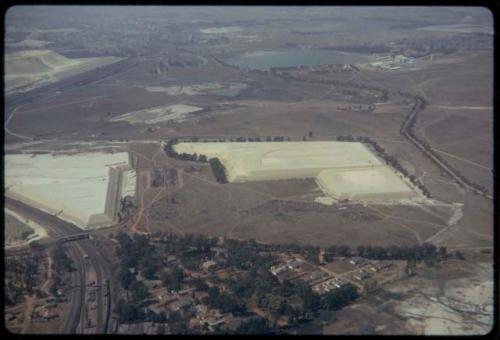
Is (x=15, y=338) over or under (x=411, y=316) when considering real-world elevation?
under

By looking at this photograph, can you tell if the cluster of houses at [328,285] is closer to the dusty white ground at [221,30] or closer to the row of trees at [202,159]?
the row of trees at [202,159]

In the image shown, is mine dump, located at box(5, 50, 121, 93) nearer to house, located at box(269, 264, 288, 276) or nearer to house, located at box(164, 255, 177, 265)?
house, located at box(164, 255, 177, 265)

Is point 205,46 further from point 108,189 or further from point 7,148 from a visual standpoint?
point 108,189

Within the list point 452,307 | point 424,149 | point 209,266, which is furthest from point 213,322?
→ point 424,149

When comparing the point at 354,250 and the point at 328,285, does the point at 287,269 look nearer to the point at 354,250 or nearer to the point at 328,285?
the point at 328,285

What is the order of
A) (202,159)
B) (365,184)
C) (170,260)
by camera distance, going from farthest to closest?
1. (202,159)
2. (365,184)
3. (170,260)
